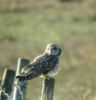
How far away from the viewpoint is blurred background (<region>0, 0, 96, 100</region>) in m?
20.2

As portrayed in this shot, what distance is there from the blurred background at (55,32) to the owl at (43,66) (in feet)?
24.4

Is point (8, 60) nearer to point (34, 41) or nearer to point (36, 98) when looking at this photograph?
point (34, 41)

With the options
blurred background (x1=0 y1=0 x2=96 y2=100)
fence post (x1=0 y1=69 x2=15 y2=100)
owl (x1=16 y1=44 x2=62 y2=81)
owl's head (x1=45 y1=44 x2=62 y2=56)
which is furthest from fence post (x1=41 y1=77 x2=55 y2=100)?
blurred background (x1=0 y1=0 x2=96 y2=100)

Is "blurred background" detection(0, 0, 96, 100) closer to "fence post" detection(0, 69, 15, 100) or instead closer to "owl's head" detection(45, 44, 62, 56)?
"owl's head" detection(45, 44, 62, 56)

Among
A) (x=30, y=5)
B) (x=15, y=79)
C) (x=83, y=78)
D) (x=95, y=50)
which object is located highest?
(x=30, y=5)

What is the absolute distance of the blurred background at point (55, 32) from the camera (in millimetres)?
20219

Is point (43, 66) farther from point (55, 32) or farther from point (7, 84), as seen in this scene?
point (55, 32)

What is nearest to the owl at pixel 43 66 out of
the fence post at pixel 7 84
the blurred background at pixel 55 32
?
the fence post at pixel 7 84

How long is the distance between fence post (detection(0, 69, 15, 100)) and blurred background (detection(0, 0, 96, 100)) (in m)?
8.49

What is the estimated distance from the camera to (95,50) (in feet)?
70.6

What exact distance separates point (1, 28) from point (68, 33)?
2.19 m

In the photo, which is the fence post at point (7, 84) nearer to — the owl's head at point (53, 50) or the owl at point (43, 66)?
the owl at point (43, 66)

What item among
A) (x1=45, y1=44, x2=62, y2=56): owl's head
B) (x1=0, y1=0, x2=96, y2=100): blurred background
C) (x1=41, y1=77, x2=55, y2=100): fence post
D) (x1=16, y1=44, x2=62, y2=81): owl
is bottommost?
(x1=41, y1=77, x2=55, y2=100): fence post

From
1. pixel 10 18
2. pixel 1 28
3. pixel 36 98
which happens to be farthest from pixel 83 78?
pixel 10 18
